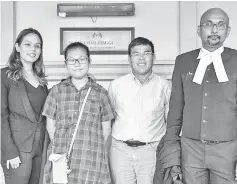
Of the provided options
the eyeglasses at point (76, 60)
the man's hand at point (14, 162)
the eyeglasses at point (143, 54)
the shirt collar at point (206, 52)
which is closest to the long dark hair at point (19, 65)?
the eyeglasses at point (76, 60)

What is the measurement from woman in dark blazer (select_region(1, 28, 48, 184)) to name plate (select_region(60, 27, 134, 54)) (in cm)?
76

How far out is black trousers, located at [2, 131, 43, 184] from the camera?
7.73 feet

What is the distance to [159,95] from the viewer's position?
267 cm

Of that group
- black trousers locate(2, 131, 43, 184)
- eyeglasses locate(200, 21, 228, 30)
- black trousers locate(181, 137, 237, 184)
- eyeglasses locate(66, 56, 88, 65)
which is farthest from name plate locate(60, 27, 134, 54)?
black trousers locate(181, 137, 237, 184)

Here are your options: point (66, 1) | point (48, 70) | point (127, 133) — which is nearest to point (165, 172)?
point (127, 133)

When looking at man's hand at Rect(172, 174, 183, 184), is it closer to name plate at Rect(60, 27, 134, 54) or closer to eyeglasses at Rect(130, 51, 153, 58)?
eyeglasses at Rect(130, 51, 153, 58)

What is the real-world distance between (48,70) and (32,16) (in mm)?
538

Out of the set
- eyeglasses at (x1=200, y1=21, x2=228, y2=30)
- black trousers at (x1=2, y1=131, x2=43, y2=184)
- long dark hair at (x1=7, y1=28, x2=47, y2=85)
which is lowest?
black trousers at (x1=2, y1=131, x2=43, y2=184)

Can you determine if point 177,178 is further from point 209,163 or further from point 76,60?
point 76,60

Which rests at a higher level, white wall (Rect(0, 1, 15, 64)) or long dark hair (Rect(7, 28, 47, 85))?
white wall (Rect(0, 1, 15, 64))

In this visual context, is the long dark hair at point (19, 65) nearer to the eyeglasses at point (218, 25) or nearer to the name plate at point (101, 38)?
the name plate at point (101, 38)

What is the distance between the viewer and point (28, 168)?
93.4 inches

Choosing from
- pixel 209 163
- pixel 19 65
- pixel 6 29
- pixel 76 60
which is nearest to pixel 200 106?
pixel 209 163

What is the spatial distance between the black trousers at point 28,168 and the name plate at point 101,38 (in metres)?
1.12
